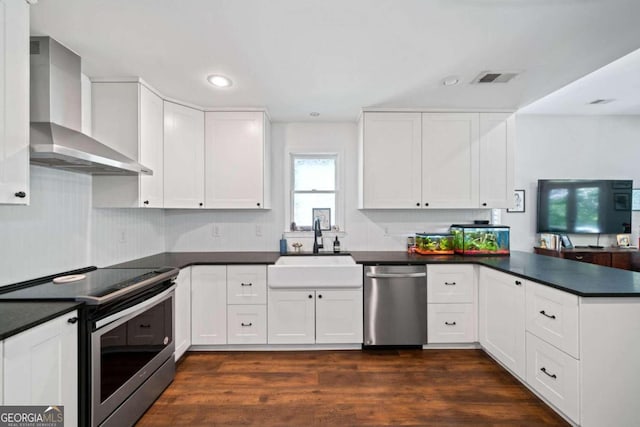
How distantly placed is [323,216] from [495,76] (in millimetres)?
2133

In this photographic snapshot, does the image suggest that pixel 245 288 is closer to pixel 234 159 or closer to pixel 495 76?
pixel 234 159

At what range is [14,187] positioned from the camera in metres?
1.37

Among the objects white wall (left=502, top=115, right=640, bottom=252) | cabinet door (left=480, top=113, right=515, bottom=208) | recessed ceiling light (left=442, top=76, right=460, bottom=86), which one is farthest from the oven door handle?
white wall (left=502, top=115, right=640, bottom=252)

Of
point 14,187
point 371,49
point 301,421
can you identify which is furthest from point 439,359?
point 14,187

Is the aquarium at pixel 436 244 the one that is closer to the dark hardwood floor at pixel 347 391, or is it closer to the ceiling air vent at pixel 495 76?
the dark hardwood floor at pixel 347 391

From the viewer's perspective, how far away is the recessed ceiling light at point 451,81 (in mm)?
2328

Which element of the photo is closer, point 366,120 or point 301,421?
point 301,421

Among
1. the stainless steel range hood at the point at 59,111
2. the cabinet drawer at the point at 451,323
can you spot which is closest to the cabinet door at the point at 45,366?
the stainless steel range hood at the point at 59,111

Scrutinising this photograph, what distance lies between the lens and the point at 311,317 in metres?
2.70

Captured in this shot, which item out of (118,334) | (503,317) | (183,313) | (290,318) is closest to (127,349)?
(118,334)

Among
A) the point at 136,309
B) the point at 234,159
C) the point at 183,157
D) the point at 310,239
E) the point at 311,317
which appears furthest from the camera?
the point at 310,239

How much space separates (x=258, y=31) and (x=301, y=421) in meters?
2.44

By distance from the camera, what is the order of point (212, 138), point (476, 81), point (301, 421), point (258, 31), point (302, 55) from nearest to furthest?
point (258, 31), point (301, 421), point (302, 55), point (476, 81), point (212, 138)

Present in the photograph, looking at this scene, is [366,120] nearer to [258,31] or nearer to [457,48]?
[457,48]
